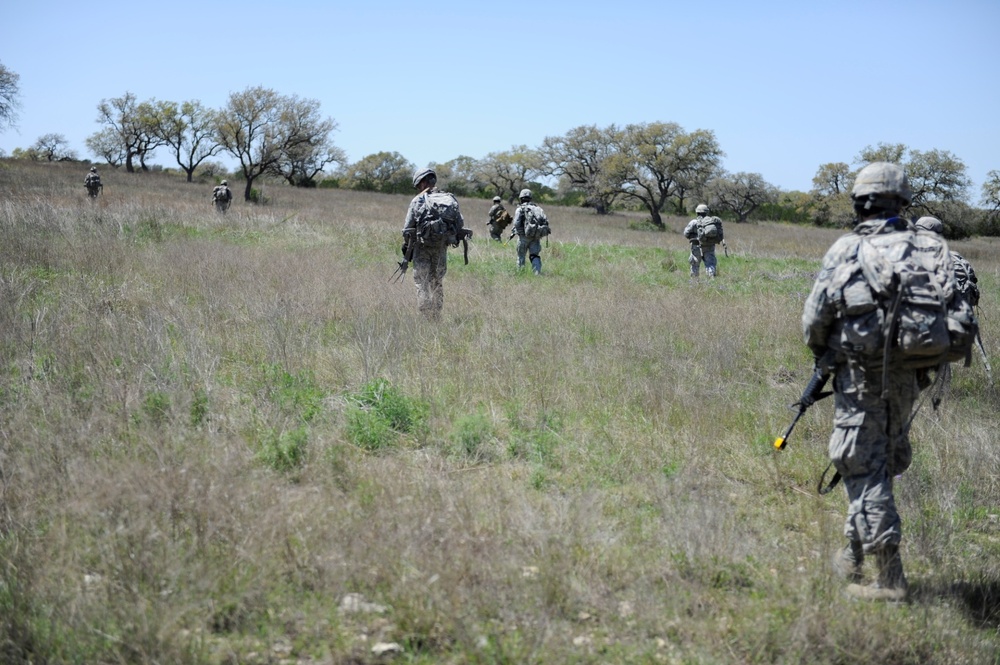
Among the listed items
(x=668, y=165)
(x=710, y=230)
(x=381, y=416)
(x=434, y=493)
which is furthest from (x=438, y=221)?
(x=668, y=165)

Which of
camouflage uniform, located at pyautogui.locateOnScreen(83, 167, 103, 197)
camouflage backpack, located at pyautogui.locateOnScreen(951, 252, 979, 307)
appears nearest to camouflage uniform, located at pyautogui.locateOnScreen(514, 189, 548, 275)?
camouflage backpack, located at pyautogui.locateOnScreen(951, 252, 979, 307)

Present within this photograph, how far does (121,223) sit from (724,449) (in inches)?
522

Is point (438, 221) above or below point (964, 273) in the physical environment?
above

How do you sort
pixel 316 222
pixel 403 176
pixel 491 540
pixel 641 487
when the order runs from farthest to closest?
pixel 403 176 < pixel 316 222 < pixel 641 487 < pixel 491 540

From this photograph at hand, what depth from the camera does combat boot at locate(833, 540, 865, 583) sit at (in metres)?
3.63

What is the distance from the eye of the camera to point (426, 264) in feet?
28.3

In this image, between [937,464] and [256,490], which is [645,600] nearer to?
[256,490]

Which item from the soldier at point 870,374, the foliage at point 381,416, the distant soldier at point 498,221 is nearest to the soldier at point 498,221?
the distant soldier at point 498,221

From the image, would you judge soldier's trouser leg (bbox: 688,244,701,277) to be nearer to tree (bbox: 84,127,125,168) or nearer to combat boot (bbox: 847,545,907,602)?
combat boot (bbox: 847,545,907,602)

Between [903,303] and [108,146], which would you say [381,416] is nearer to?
[903,303]

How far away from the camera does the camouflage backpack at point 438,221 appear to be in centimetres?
845

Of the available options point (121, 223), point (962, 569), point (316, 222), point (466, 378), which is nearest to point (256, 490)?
point (466, 378)

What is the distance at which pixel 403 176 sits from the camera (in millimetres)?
63594

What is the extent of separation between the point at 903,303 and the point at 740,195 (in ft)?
175
